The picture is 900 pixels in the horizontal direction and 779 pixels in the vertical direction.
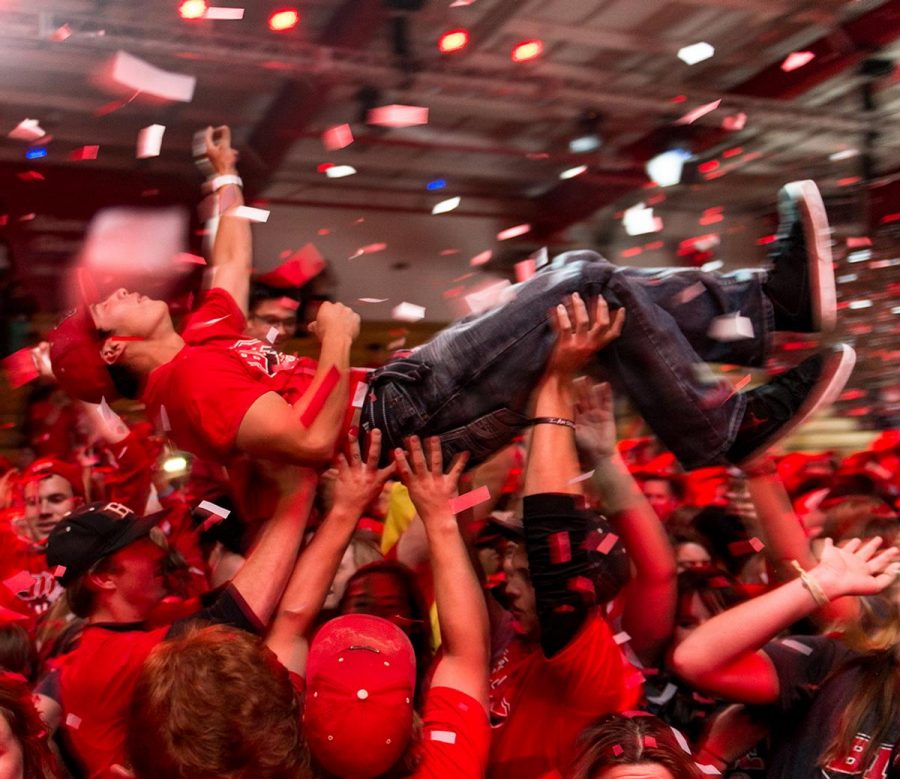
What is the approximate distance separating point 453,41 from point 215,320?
14.8 ft

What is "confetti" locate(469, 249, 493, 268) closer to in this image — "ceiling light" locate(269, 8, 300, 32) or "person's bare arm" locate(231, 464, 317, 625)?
"ceiling light" locate(269, 8, 300, 32)

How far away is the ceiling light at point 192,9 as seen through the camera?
534cm

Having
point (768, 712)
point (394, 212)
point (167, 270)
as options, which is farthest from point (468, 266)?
point (768, 712)

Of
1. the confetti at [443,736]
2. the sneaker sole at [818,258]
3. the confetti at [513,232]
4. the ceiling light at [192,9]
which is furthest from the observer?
the confetti at [513,232]

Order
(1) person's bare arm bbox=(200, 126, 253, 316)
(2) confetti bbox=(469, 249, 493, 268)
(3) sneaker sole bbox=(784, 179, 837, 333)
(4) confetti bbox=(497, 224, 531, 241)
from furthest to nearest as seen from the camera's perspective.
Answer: (4) confetti bbox=(497, 224, 531, 241) < (2) confetti bbox=(469, 249, 493, 268) < (1) person's bare arm bbox=(200, 126, 253, 316) < (3) sneaker sole bbox=(784, 179, 837, 333)

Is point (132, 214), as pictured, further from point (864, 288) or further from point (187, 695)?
point (187, 695)

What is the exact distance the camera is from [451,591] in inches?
74.2

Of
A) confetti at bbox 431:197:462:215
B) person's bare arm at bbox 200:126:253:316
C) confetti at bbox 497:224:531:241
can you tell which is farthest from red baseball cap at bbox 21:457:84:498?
confetti at bbox 497:224:531:241

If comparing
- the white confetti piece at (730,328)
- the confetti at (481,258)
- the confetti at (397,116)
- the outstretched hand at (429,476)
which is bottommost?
the outstretched hand at (429,476)

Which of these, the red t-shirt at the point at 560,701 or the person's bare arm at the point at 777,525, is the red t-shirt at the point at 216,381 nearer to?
the red t-shirt at the point at 560,701

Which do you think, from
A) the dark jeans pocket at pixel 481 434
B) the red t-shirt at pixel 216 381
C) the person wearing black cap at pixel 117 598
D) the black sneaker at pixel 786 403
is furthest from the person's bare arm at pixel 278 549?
the black sneaker at pixel 786 403

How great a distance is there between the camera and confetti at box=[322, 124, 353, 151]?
6667mm

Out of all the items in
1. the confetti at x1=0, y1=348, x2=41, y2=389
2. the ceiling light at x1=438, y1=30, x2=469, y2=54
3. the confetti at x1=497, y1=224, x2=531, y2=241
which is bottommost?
the confetti at x1=0, y1=348, x2=41, y2=389

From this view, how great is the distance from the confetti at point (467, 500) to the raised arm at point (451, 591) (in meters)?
0.02
